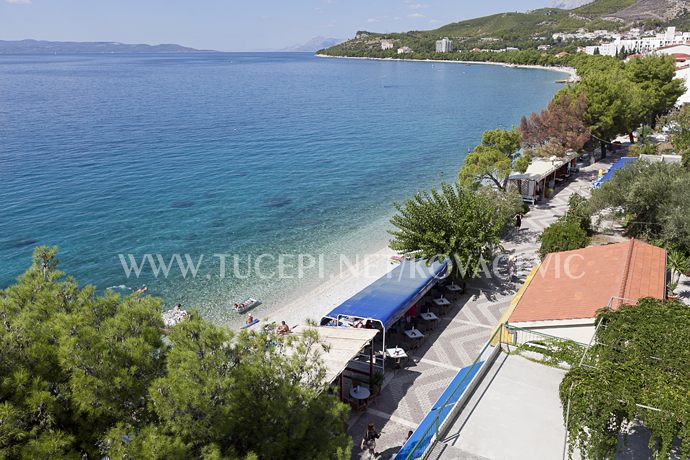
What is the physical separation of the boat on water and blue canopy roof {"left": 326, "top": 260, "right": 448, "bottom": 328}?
653 centimetres

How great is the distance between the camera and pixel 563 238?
22.1 metres

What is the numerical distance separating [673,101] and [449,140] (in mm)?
23429

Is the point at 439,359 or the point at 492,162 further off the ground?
the point at 492,162

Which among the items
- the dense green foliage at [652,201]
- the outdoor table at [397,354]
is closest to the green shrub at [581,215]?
the dense green foliage at [652,201]

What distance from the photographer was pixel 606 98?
38.5 meters

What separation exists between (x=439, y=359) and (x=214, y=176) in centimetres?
3325

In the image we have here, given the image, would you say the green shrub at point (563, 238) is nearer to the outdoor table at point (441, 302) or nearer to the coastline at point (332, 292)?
the outdoor table at point (441, 302)

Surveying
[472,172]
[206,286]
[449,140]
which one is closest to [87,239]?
[206,286]

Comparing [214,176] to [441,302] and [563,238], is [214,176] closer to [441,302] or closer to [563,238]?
[441,302]

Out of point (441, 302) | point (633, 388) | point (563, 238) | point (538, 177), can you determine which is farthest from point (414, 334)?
point (538, 177)

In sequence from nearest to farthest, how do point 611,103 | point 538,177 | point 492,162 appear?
1. point 492,162
2. point 538,177
3. point 611,103

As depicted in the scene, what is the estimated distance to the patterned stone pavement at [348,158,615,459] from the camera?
13.7 m

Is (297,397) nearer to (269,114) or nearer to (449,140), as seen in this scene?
(449,140)

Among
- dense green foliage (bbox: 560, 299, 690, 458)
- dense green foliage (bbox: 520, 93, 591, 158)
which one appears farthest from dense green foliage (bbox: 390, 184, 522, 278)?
dense green foliage (bbox: 520, 93, 591, 158)
